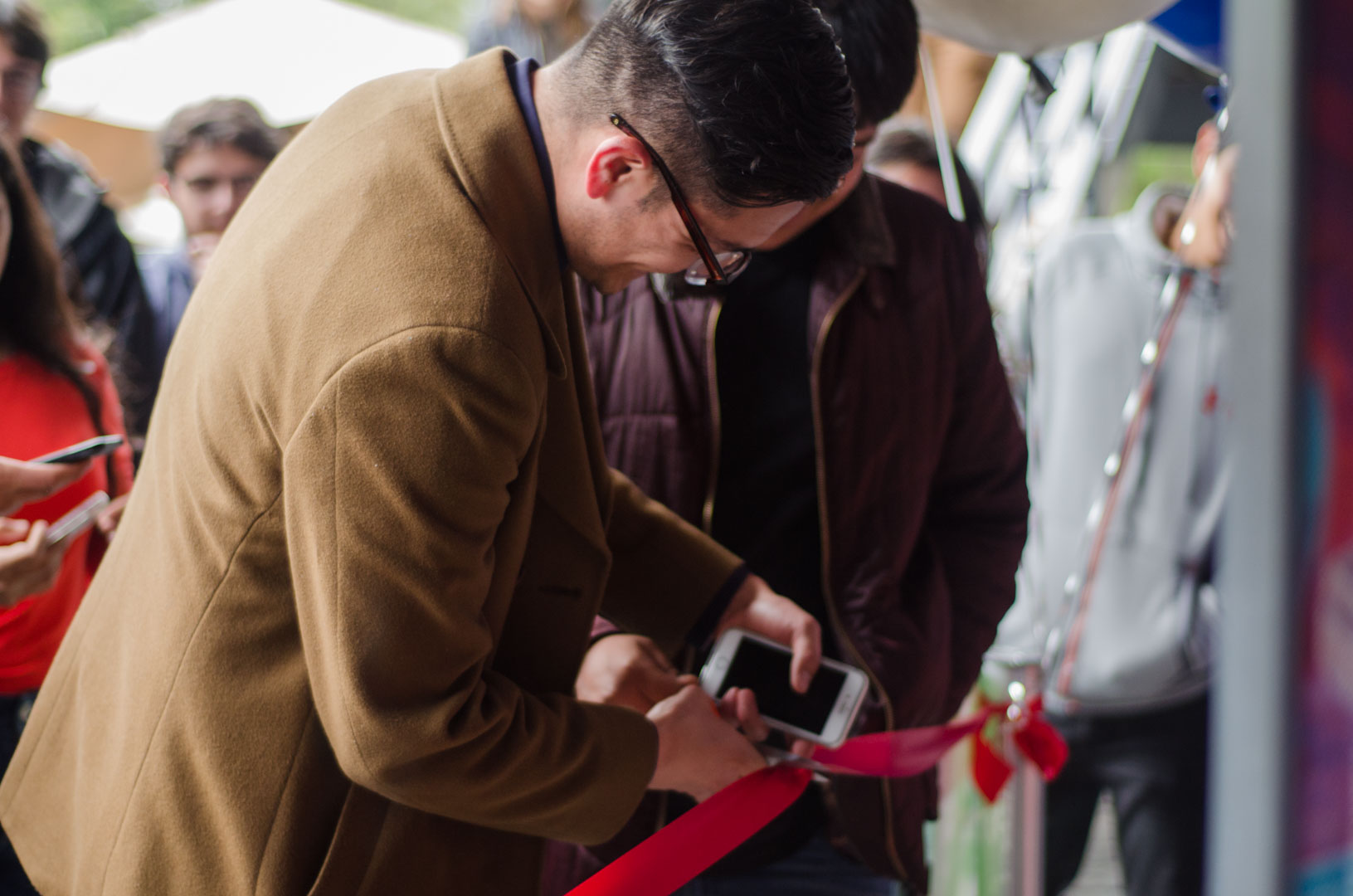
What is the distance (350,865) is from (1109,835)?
4021mm

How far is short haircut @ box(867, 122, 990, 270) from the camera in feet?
9.28

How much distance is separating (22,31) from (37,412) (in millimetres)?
1223

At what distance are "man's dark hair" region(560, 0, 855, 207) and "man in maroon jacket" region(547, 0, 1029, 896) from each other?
0.45 m

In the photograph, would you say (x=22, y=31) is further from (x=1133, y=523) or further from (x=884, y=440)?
(x=1133, y=523)

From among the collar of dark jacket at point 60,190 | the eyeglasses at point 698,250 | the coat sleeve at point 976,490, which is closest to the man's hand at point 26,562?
the eyeglasses at point 698,250

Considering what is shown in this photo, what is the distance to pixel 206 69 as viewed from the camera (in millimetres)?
5762

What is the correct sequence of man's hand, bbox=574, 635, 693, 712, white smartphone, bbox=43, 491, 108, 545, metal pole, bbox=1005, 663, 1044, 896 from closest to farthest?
man's hand, bbox=574, 635, 693, 712
white smartphone, bbox=43, 491, 108, 545
metal pole, bbox=1005, 663, 1044, 896

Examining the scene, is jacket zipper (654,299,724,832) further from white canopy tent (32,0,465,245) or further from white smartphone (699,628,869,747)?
white canopy tent (32,0,465,245)

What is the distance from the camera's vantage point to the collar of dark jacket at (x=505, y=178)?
107 cm

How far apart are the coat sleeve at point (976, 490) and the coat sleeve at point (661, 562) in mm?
434

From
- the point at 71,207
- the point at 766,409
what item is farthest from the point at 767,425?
the point at 71,207

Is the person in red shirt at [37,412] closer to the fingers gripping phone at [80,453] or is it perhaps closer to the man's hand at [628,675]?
the fingers gripping phone at [80,453]

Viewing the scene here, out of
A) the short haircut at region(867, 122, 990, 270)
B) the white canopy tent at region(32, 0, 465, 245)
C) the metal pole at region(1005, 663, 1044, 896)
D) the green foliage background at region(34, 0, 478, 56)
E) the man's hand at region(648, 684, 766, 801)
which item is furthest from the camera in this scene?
the green foliage background at region(34, 0, 478, 56)

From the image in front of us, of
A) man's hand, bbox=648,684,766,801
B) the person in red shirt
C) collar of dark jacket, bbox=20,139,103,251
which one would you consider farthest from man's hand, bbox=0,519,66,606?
collar of dark jacket, bbox=20,139,103,251
